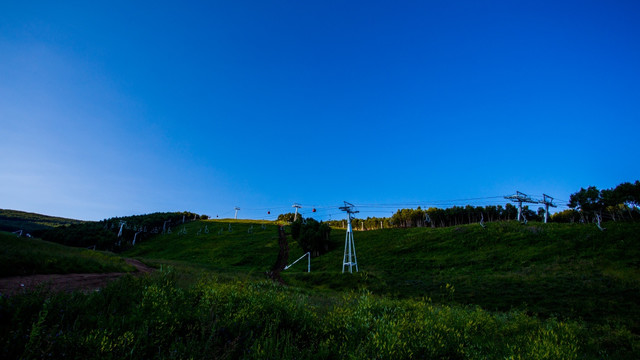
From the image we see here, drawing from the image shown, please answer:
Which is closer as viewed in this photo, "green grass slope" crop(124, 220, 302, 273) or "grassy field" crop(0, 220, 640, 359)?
"grassy field" crop(0, 220, 640, 359)

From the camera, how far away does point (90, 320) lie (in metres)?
3.86

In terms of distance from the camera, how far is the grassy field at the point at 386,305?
3.68 meters

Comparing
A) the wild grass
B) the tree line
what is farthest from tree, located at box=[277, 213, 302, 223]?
the wild grass

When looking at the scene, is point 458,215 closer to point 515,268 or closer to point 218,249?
point 515,268

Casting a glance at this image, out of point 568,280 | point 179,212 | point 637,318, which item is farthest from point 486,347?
point 179,212

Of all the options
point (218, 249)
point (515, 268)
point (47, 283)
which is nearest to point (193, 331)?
point (47, 283)

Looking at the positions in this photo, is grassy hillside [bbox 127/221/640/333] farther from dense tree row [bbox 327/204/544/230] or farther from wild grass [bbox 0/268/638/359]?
dense tree row [bbox 327/204/544/230]

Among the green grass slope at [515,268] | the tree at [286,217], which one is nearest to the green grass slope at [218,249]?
the green grass slope at [515,268]

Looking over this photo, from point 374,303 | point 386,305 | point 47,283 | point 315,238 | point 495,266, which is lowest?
point 495,266

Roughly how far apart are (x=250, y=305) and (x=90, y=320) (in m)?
2.61

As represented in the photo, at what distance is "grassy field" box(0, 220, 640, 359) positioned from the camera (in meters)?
3.68

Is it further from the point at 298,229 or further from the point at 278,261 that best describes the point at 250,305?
the point at 298,229

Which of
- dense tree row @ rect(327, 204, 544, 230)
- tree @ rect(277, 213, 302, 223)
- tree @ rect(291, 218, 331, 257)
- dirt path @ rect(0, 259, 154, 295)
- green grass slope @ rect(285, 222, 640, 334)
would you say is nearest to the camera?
dirt path @ rect(0, 259, 154, 295)

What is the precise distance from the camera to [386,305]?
8992 mm
